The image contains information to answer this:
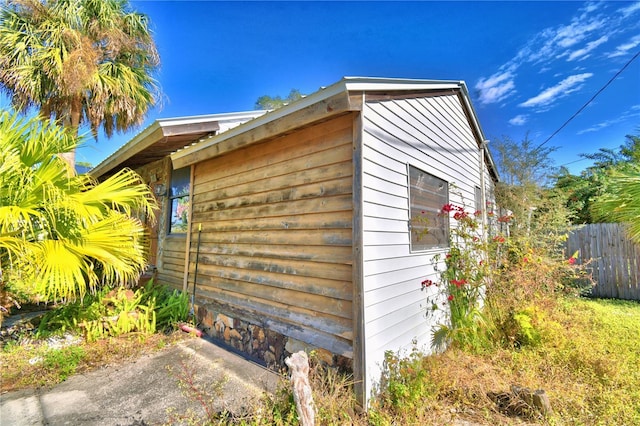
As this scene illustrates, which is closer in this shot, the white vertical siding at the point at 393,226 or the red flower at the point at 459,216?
the white vertical siding at the point at 393,226

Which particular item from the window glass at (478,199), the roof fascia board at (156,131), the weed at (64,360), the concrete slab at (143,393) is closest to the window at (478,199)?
the window glass at (478,199)

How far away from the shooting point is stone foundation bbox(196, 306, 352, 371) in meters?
2.94

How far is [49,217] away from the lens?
269cm

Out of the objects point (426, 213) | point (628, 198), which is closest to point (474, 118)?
point (628, 198)

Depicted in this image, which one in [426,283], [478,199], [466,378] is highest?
[478,199]

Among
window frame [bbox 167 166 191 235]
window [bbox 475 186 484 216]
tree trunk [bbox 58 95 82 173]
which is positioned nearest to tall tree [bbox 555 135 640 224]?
window [bbox 475 186 484 216]

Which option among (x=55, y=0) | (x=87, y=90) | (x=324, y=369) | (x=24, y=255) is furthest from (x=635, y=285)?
(x=55, y=0)

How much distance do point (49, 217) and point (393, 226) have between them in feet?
11.0

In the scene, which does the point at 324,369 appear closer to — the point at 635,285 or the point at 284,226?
the point at 284,226

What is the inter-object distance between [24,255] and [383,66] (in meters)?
8.69

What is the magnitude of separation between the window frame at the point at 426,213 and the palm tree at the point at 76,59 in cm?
786

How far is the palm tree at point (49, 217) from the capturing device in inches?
97.8

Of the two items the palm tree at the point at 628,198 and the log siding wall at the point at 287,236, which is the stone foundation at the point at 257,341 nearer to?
the log siding wall at the point at 287,236

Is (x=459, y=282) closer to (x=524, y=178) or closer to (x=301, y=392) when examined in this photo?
(x=301, y=392)
